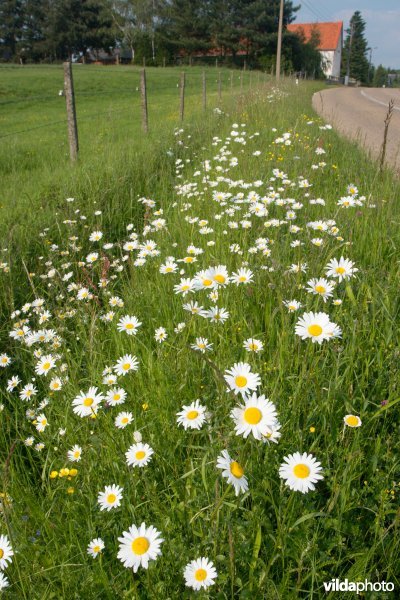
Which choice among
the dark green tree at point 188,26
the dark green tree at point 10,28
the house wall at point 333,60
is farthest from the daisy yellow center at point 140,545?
the house wall at point 333,60

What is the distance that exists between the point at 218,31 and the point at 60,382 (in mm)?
57231

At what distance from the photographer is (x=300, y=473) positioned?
1.13 m

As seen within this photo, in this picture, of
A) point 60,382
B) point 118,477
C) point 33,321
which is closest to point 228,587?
point 118,477

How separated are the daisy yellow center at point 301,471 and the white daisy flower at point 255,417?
4.7 inches

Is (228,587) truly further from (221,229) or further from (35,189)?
(35,189)

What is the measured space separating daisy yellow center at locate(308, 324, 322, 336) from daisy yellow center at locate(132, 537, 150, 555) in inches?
30.8

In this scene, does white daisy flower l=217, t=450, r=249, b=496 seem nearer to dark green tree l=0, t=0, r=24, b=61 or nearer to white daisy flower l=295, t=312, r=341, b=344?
white daisy flower l=295, t=312, r=341, b=344

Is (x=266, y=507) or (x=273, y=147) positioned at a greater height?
(x=273, y=147)

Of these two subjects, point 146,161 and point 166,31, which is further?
point 166,31

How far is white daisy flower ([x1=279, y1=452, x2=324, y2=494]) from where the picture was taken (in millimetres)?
1091

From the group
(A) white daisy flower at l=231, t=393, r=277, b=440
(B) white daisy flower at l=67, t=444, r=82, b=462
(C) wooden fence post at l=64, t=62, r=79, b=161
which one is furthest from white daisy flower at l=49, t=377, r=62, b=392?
(C) wooden fence post at l=64, t=62, r=79, b=161

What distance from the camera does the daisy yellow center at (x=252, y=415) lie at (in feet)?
3.72

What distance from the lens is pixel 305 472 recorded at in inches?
44.5

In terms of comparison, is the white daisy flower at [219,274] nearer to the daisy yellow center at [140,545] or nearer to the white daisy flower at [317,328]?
the white daisy flower at [317,328]
